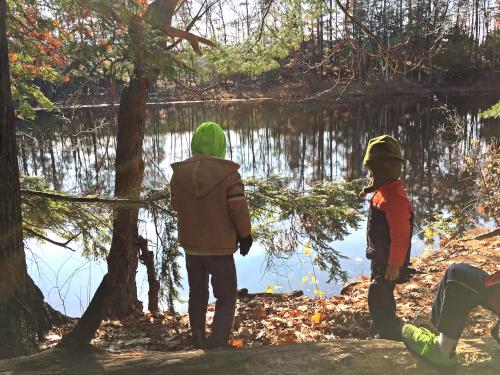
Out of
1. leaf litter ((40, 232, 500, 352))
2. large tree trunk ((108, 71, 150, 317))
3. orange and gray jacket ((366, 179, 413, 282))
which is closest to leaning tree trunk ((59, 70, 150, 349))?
large tree trunk ((108, 71, 150, 317))

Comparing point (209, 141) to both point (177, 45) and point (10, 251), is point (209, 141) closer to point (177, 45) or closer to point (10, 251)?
point (10, 251)

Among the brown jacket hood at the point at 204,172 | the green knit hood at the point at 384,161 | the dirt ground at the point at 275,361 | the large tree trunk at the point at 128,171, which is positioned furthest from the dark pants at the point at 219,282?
the large tree trunk at the point at 128,171

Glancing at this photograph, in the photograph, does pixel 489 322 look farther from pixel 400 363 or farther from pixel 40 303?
pixel 40 303

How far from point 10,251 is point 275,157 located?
17400mm

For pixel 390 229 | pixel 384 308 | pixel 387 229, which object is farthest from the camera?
pixel 384 308

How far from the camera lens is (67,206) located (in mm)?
4523

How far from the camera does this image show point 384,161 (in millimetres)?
3203

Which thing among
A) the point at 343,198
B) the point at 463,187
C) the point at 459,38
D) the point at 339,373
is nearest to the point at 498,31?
the point at 459,38

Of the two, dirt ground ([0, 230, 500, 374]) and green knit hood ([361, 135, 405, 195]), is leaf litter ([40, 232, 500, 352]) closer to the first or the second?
dirt ground ([0, 230, 500, 374])

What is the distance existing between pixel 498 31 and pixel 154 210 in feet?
160

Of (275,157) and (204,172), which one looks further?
(275,157)

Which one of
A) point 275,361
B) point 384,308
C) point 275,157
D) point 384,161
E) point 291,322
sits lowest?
point 291,322

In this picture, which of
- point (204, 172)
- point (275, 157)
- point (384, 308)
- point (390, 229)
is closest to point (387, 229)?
point (390, 229)

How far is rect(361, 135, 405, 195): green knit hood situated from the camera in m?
3.19
